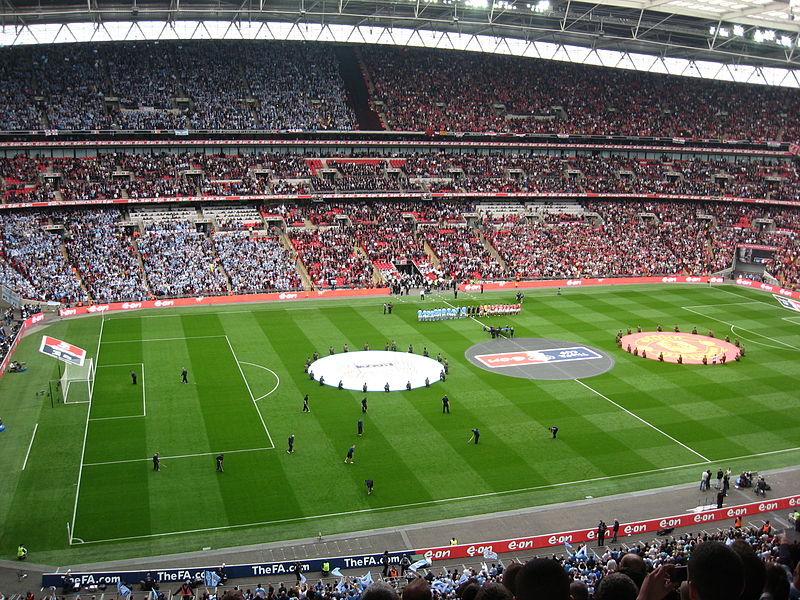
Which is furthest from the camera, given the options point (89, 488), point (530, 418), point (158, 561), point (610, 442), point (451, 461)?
point (530, 418)

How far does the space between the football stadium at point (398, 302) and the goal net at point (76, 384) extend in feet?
0.90

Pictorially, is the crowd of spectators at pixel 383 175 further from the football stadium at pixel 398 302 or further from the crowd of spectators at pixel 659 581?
the crowd of spectators at pixel 659 581

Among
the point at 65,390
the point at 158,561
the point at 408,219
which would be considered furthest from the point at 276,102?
the point at 158,561

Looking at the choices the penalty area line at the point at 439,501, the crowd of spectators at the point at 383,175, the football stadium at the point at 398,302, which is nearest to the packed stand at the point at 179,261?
the football stadium at the point at 398,302

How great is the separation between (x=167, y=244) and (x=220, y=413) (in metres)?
35.0

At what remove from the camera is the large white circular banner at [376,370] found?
149 feet

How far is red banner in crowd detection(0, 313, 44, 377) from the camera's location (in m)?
46.2

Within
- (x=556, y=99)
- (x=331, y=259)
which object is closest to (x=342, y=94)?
(x=331, y=259)

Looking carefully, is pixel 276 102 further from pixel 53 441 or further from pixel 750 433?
pixel 750 433

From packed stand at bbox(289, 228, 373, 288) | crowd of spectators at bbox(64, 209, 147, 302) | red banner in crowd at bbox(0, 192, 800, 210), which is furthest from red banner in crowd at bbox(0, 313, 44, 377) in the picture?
packed stand at bbox(289, 228, 373, 288)

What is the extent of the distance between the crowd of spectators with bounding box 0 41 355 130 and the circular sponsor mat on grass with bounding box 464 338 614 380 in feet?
143

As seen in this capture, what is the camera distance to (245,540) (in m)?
28.6

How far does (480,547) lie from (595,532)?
4916 millimetres

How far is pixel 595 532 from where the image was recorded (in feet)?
94.8
